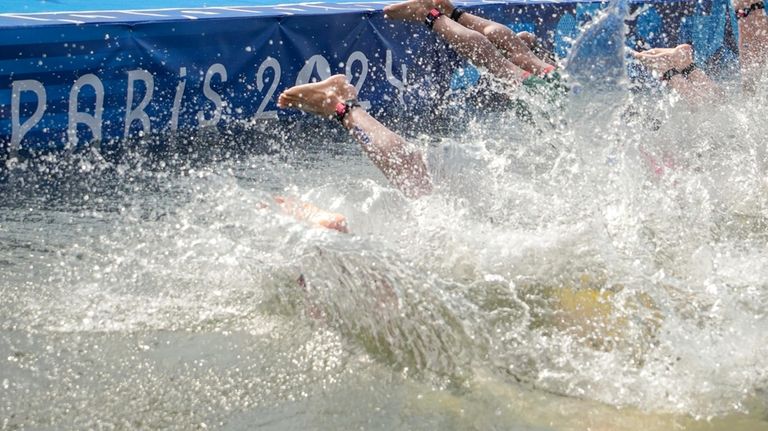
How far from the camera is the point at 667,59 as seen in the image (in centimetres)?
695

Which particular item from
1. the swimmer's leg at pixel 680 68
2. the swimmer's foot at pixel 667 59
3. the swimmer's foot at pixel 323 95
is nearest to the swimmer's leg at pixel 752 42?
the swimmer's leg at pixel 680 68

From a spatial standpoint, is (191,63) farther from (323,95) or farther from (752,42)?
(752,42)

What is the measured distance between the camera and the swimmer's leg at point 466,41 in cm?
704

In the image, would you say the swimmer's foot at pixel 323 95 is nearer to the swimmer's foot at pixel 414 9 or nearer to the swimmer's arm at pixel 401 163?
the swimmer's arm at pixel 401 163

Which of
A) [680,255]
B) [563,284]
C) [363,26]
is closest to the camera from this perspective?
[563,284]

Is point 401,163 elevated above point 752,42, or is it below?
below

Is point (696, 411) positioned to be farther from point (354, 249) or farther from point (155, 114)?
point (155, 114)

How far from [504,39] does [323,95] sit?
2588mm

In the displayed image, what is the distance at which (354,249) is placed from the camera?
13.2 ft

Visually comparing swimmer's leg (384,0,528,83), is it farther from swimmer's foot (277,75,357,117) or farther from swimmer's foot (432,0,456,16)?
swimmer's foot (277,75,357,117)

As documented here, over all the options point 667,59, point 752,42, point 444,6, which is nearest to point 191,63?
point 444,6

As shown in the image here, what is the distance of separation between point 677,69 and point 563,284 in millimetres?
3299

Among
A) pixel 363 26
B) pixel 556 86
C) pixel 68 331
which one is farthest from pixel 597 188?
pixel 363 26

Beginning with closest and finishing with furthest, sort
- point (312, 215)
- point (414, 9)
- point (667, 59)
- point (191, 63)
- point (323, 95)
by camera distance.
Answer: point (312, 215), point (323, 95), point (667, 59), point (414, 9), point (191, 63)
